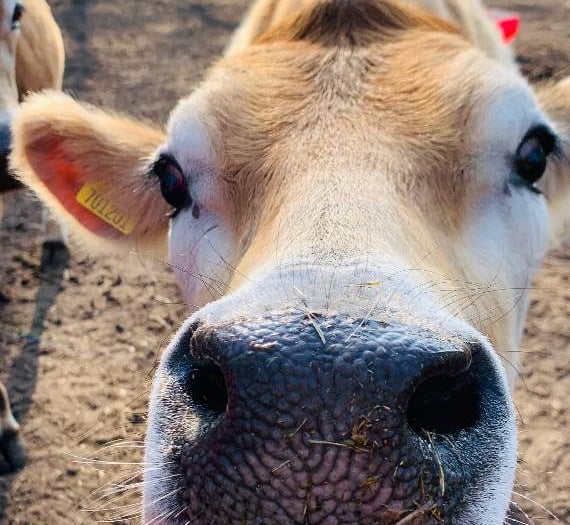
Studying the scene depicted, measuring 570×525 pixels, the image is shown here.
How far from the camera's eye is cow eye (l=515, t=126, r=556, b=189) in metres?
2.20

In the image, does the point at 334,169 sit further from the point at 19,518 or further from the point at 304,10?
the point at 19,518

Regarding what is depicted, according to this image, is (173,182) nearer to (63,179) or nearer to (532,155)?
(63,179)

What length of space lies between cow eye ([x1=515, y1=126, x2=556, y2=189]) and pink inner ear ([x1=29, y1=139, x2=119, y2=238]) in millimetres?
1717

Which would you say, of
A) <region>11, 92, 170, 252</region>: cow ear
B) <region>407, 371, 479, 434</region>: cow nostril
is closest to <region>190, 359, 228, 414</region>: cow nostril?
<region>407, 371, 479, 434</region>: cow nostril

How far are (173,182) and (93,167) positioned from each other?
68 centimetres

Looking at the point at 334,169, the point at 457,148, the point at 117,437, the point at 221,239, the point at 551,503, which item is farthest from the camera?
the point at 117,437

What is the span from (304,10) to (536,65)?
631 cm

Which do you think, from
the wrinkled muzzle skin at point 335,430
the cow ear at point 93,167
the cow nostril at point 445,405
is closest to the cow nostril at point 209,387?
the wrinkled muzzle skin at point 335,430

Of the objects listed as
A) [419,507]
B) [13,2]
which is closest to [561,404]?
[419,507]

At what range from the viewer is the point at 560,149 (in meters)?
2.47

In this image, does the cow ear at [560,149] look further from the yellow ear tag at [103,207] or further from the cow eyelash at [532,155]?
the yellow ear tag at [103,207]

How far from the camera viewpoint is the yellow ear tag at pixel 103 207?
298 cm

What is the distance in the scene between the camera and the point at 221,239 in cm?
226

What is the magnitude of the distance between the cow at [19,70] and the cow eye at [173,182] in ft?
6.67
